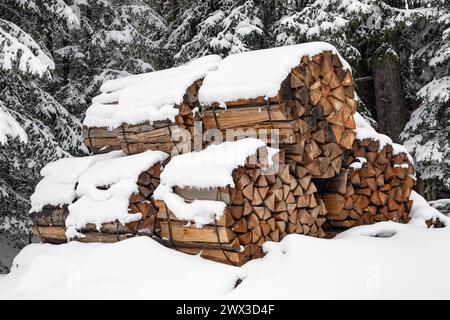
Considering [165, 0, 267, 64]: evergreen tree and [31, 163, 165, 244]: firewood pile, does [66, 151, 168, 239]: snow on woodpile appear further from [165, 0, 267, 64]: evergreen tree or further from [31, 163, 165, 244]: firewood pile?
[165, 0, 267, 64]: evergreen tree

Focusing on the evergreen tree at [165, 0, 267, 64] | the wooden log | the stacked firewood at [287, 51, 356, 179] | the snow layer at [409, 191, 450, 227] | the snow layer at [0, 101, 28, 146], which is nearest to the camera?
Answer: the wooden log

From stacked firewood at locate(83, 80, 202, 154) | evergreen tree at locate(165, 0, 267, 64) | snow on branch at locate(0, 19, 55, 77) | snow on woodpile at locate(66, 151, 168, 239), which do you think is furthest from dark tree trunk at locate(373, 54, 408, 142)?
snow on branch at locate(0, 19, 55, 77)

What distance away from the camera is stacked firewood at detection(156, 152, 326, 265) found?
3.94 metres

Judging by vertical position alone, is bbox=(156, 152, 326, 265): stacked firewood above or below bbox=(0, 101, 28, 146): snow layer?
below

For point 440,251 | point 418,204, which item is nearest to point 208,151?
point 440,251

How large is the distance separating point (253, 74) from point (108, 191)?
2043mm

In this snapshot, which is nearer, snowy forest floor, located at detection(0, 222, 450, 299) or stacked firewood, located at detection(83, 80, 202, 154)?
snowy forest floor, located at detection(0, 222, 450, 299)

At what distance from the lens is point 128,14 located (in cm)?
1178

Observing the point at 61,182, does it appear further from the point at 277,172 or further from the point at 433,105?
the point at 433,105

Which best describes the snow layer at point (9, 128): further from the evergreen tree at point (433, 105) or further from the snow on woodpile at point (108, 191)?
the evergreen tree at point (433, 105)

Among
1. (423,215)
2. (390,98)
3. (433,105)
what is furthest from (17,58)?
(433,105)

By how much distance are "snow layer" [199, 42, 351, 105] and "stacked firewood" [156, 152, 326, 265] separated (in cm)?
75

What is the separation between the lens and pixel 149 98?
16.9 ft

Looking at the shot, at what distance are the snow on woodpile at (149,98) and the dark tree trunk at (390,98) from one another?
5434 millimetres
